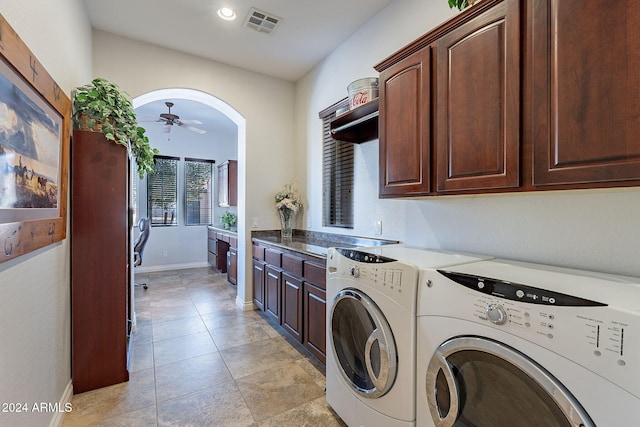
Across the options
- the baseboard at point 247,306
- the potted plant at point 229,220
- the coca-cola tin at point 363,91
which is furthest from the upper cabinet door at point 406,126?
the potted plant at point 229,220

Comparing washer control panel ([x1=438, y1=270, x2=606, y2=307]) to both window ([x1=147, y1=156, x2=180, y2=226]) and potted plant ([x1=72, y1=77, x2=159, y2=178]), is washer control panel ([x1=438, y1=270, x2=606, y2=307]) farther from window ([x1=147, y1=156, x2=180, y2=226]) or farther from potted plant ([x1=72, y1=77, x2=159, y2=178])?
window ([x1=147, y1=156, x2=180, y2=226])

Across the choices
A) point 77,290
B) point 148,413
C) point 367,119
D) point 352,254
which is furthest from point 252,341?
point 367,119

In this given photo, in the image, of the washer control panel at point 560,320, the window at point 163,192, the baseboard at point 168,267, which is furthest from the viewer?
the window at point 163,192

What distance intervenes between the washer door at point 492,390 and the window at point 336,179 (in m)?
1.83

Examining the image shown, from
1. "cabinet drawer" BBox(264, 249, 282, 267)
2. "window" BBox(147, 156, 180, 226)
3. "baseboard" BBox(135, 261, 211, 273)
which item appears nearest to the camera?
"cabinet drawer" BBox(264, 249, 282, 267)

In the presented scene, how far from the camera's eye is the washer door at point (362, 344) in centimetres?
137

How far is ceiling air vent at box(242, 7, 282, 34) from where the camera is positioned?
8.44 feet

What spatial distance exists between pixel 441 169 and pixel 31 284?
212cm

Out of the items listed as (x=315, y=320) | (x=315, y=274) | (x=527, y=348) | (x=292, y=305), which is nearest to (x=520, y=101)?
(x=527, y=348)

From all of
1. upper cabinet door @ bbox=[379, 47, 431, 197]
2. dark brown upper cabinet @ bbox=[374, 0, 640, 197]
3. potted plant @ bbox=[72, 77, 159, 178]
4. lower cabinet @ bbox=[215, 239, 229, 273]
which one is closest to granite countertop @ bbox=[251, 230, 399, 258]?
upper cabinet door @ bbox=[379, 47, 431, 197]

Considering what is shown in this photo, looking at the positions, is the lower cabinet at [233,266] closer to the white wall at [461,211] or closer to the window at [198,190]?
the white wall at [461,211]

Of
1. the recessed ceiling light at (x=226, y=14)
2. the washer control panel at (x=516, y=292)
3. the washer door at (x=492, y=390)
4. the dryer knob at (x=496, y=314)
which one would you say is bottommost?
the washer door at (x=492, y=390)

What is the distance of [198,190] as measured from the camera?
634cm

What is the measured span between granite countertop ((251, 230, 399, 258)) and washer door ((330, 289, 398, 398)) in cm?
60
